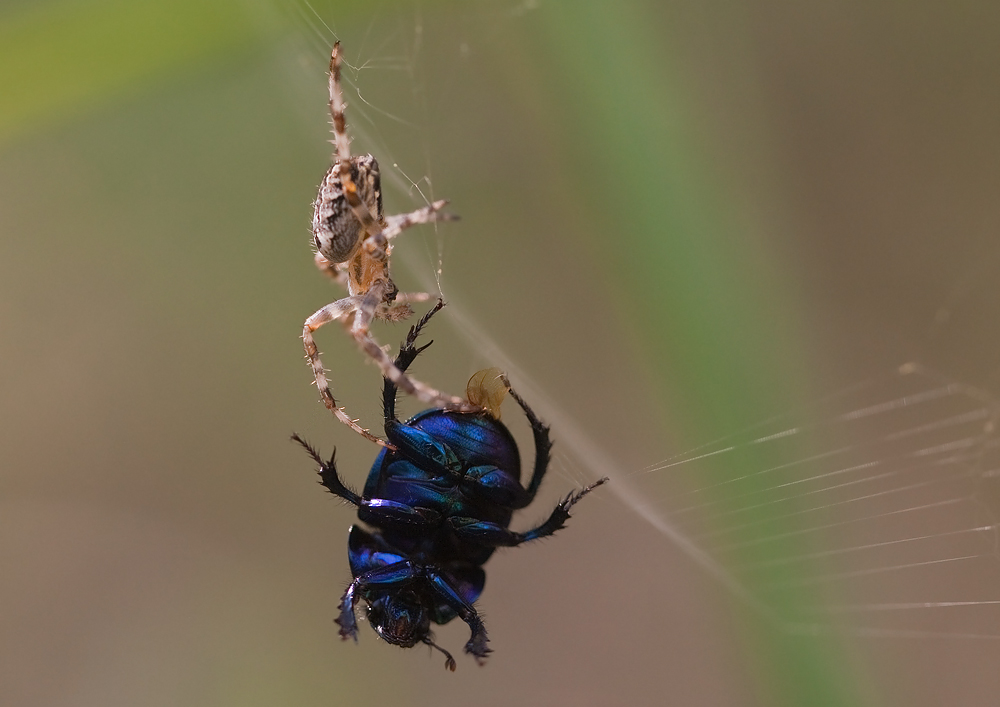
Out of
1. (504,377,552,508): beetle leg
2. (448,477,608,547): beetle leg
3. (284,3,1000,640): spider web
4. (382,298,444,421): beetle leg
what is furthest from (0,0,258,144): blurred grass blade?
(448,477,608,547): beetle leg

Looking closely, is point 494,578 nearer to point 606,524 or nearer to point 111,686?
point 606,524

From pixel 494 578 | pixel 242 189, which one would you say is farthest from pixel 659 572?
pixel 242 189

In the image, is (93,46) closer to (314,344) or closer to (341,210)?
(341,210)

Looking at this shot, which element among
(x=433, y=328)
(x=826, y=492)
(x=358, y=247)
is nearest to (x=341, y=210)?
(x=358, y=247)

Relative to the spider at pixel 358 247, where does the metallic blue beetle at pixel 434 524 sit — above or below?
below

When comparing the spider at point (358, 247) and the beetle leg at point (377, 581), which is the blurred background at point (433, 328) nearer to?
the spider at point (358, 247)

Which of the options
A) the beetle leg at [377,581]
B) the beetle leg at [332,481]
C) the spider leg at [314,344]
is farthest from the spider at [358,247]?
the beetle leg at [377,581]

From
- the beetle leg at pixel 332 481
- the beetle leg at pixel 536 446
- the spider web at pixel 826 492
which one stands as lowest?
the spider web at pixel 826 492
